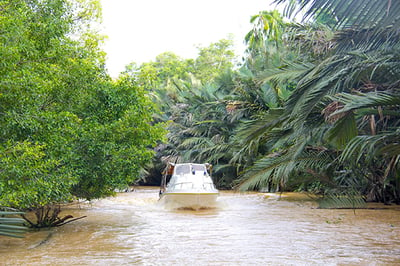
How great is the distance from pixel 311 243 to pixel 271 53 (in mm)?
19203

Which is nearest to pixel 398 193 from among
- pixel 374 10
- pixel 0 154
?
pixel 374 10

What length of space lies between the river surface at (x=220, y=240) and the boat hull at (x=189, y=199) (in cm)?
116

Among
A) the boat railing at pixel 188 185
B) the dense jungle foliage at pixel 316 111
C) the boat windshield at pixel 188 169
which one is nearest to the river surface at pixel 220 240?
the dense jungle foliage at pixel 316 111

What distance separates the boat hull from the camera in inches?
682

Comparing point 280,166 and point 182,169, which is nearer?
point 280,166

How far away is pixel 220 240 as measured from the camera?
10133mm

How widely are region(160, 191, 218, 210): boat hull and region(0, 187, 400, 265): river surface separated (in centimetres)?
116

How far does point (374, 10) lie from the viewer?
18.3 ft

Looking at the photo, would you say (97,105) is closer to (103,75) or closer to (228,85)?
(103,75)

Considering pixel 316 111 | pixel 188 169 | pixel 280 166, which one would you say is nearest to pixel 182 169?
pixel 188 169

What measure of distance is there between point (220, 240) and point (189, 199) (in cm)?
730

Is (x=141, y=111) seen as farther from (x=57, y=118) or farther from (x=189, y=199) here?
(x=189, y=199)

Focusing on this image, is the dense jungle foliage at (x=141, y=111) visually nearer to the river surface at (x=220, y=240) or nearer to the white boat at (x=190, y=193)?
the river surface at (x=220, y=240)

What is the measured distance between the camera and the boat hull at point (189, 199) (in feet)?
56.8
